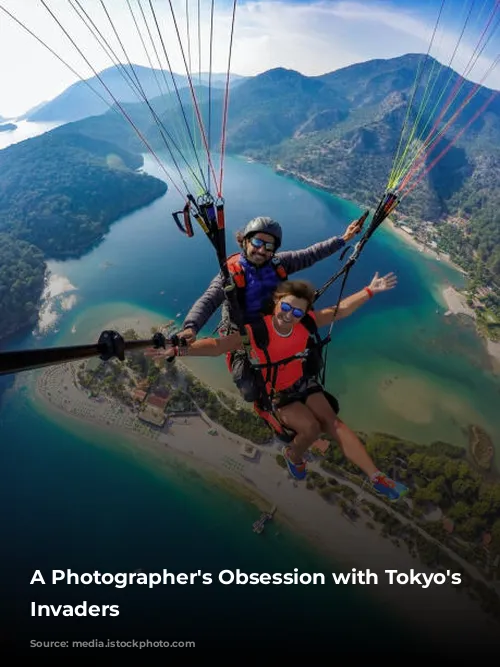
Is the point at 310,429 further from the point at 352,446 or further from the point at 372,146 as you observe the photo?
the point at 372,146

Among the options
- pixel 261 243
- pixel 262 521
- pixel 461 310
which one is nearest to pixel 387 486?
pixel 261 243

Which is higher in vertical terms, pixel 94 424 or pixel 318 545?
pixel 318 545

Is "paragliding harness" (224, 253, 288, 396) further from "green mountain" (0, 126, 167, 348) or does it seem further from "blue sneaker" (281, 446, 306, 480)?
"green mountain" (0, 126, 167, 348)

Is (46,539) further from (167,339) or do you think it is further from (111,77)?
(111,77)

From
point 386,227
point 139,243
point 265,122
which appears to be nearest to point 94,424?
point 139,243

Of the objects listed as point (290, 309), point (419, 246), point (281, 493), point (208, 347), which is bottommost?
point (281, 493)

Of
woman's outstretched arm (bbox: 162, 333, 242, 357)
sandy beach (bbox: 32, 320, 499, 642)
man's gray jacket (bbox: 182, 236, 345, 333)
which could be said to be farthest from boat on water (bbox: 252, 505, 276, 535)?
woman's outstretched arm (bbox: 162, 333, 242, 357)
